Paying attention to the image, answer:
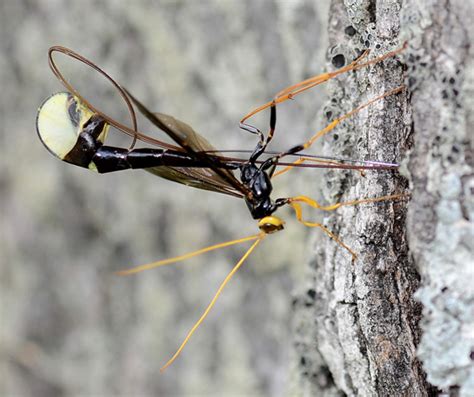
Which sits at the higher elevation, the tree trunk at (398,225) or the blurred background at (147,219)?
the blurred background at (147,219)

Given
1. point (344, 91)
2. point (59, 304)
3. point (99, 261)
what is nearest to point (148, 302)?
point (99, 261)

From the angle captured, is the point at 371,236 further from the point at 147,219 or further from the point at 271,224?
the point at 147,219

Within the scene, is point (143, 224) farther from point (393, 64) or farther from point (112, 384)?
point (393, 64)

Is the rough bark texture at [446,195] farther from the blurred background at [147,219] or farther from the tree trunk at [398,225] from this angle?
the blurred background at [147,219]

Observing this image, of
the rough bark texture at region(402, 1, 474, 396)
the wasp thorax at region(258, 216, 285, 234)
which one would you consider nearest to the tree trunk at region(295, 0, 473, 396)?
the rough bark texture at region(402, 1, 474, 396)

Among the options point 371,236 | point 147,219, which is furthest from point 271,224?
point 147,219

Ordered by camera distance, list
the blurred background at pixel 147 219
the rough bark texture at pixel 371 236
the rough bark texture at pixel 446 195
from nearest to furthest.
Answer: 1. the rough bark texture at pixel 446 195
2. the rough bark texture at pixel 371 236
3. the blurred background at pixel 147 219

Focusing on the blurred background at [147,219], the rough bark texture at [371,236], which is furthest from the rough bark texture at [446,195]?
the blurred background at [147,219]

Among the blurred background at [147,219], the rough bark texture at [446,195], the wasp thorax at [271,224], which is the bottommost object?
the rough bark texture at [446,195]
